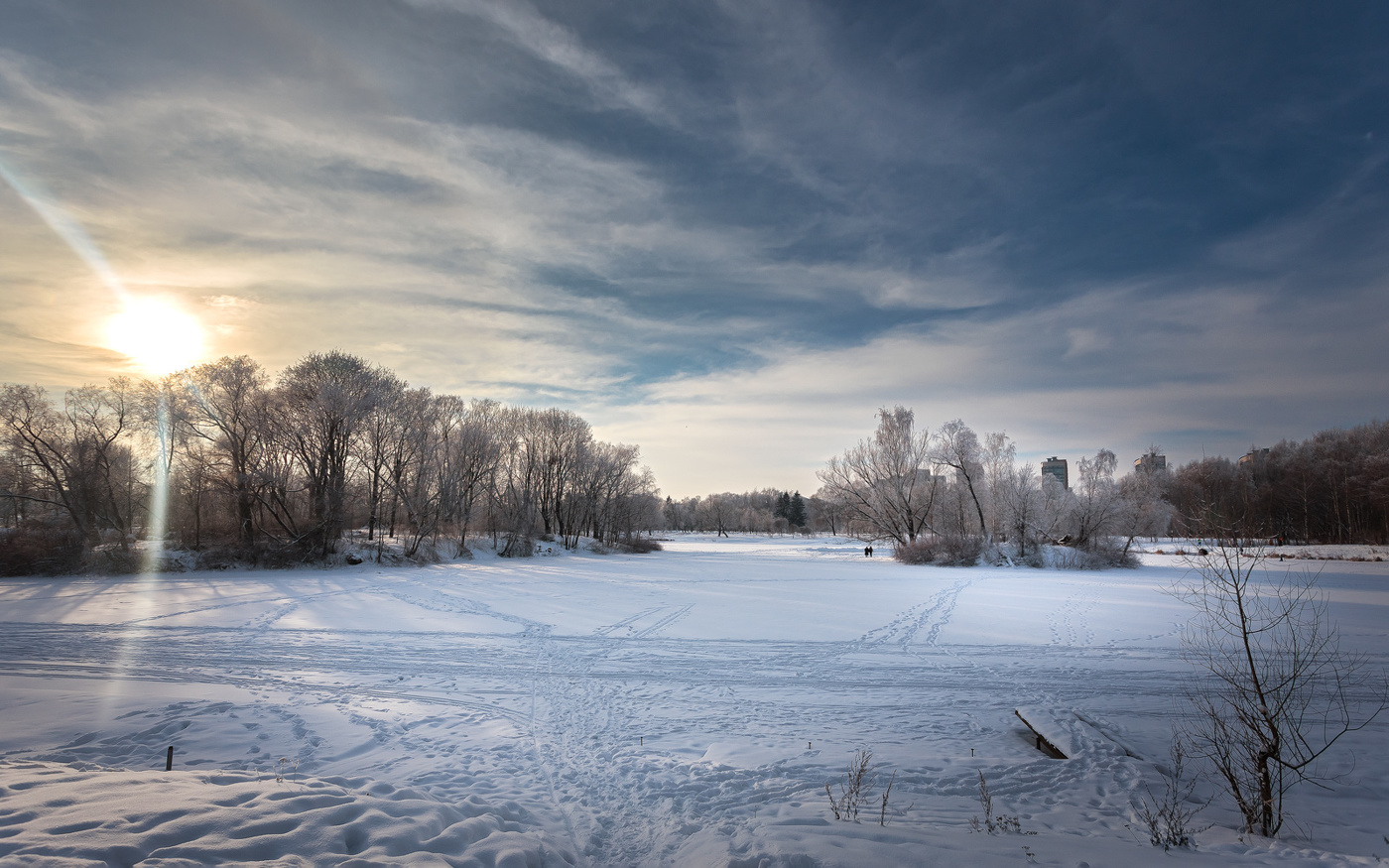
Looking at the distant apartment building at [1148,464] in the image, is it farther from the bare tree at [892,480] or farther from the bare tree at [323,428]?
the bare tree at [323,428]

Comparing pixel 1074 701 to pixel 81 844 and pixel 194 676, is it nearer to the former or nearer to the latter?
pixel 81 844

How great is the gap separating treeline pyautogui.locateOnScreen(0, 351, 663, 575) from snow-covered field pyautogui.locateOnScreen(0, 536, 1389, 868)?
14780 millimetres

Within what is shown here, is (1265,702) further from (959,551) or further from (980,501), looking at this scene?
(980,501)

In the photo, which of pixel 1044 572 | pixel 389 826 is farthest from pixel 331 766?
pixel 1044 572

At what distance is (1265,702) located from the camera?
233 inches

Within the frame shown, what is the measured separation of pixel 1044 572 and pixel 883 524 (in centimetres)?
1363

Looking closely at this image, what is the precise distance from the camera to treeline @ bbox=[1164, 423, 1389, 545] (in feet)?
174

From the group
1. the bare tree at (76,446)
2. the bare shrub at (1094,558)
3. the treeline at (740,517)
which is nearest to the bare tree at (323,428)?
the bare tree at (76,446)

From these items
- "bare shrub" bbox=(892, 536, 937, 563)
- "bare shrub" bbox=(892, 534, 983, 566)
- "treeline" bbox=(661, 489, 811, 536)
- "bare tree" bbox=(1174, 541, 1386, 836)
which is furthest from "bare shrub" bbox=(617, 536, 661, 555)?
"treeline" bbox=(661, 489, 811, 536)

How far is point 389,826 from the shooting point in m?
4.52

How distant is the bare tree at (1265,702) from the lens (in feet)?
18.4

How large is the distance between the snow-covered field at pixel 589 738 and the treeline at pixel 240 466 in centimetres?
1478

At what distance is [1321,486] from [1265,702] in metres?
79.9

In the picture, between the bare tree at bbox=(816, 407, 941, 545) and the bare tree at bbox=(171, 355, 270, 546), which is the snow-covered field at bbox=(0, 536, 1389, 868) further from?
the bare tree at bbox=(816, 407, 941, 545)
